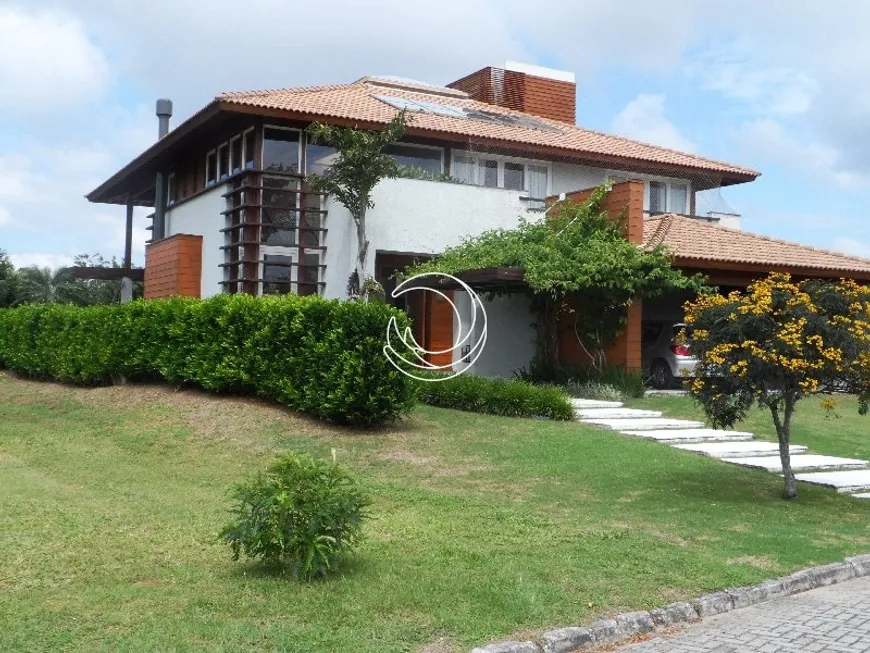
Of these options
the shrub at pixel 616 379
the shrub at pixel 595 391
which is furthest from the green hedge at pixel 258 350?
the shrub at pixel 616 379

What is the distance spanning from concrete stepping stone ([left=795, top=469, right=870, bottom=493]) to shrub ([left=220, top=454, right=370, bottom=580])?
7.47 metres

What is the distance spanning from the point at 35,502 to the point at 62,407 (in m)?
8.26

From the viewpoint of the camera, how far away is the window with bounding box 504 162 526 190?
24.5 m

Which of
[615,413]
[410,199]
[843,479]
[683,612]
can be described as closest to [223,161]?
[410,199]

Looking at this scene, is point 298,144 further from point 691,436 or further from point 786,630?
point 786,630

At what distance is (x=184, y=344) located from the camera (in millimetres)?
17047

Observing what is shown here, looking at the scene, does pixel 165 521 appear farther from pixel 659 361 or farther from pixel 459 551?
pixel 659 361

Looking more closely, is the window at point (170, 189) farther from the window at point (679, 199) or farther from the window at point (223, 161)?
the window at point (679, 199)

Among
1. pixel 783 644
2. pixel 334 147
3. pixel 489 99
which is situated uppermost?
pixel 489 99

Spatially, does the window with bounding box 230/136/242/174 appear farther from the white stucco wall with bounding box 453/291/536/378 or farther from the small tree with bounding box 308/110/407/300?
the white stucco wall with bounding box 453/291/536/378

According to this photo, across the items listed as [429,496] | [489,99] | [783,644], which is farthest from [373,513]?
[489,99]

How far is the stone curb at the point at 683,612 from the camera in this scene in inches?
248

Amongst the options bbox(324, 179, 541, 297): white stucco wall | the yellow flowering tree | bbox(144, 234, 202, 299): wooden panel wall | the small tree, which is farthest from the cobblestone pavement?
bbox(144, 234, 202, 299): wooden panel wall

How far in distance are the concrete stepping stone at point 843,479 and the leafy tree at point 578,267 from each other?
22.9 feet
